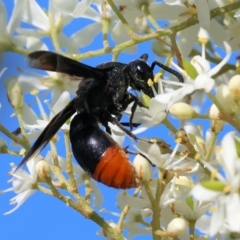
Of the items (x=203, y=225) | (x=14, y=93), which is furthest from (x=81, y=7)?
(x=203, y=225)

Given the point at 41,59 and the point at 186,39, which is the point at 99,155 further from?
the point at 186,39

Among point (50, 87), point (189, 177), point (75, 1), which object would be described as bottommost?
point (189, 177)

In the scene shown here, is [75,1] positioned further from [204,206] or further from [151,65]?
[204,206]

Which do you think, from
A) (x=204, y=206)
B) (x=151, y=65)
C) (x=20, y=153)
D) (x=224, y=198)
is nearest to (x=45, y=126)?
(x=20, y=153)

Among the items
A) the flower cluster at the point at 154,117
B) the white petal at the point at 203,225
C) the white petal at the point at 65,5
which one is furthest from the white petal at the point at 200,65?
the white petal at the point at 65,5

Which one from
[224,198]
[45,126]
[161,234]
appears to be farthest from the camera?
[45,126]

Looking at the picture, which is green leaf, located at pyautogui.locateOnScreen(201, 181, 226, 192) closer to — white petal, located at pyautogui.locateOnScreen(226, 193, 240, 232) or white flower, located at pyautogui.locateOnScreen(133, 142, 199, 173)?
white petal, located at pyautogui.locateOnScreen(226, 193, 240, 232)

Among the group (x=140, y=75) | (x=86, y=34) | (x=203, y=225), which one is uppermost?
(x=86, y=34)

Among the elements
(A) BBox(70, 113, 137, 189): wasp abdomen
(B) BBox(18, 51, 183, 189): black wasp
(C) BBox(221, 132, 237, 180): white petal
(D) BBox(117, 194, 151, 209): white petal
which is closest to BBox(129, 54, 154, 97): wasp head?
(B) BBox(18, 51, 183, 189): black wasp
